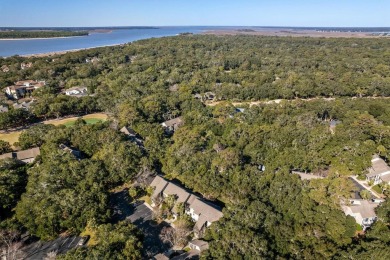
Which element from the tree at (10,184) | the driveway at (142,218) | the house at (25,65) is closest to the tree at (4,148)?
the tree at (10,184)

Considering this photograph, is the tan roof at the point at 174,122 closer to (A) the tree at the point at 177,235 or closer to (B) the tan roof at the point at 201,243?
(A) the tree at the point at 177,235

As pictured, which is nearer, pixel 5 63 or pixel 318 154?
pixel 318 154

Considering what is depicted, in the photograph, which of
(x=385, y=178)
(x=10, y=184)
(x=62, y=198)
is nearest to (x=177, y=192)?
(x=62, y=198)

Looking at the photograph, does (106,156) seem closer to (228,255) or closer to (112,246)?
(112,246)

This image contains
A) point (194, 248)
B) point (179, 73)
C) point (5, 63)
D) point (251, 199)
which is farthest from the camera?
point (5, 63)

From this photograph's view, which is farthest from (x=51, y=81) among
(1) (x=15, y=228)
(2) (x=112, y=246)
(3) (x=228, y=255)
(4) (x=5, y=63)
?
(3) (x=228, y=255)

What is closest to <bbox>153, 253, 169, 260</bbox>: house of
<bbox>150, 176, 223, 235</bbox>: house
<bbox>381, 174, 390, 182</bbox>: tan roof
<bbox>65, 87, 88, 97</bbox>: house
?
<bbox>150, 176, 223, 235</bbox>: house

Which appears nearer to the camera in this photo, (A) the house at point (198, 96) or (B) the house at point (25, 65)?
(A) the house at point (198, 96)
